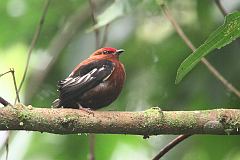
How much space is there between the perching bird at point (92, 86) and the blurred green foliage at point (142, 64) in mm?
558

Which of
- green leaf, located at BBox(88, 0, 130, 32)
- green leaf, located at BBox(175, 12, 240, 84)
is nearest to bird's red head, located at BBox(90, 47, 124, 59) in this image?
green leaf, located at BBox(88, 0, 130, 32)

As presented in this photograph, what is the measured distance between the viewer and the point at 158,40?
4.12 metres

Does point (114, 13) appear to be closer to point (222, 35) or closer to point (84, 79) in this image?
point (84, 79)

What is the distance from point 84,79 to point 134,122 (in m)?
0.74

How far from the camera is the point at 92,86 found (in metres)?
2.88

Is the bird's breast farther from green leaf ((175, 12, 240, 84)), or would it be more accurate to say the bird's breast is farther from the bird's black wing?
green leaf ((175, 12, 240, 84))

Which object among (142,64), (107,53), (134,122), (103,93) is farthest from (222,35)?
(142,64)

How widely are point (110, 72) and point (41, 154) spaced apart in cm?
134

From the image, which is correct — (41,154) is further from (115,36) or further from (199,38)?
(199,38)

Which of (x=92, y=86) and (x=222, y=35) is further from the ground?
(x=92, y=86)

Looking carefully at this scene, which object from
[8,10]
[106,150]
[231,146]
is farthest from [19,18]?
[231,146]

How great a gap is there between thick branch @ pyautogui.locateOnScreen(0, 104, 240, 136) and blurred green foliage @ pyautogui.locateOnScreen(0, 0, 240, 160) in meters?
1.20

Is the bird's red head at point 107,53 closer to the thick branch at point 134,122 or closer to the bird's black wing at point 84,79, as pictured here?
the bird's black wing at point 84,79

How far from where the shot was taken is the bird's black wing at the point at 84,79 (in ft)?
9.11
